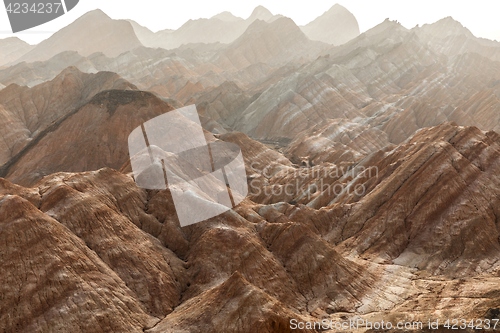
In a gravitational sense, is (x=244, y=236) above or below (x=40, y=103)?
below

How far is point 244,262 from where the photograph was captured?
4603 cm

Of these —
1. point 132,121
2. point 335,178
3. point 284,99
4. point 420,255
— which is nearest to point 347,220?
point 420,255

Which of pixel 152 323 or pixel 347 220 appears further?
pixel 347 220

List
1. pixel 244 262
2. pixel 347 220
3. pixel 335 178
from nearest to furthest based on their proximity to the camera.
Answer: pixel 244 262 < pixel 347 220 < pixel 335 178

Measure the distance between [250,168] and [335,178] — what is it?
20.3 m

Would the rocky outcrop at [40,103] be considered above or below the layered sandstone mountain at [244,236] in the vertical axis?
above

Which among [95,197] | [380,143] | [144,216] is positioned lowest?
[380,143]

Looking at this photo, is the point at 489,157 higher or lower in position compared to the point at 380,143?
higher

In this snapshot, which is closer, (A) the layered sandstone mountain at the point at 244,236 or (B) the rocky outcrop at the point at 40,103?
(A) the layered sandstone mountain at the point at 244,236

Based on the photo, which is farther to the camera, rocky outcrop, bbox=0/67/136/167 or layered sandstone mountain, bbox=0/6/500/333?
rocky outcrop, bbox=0/67/136/167

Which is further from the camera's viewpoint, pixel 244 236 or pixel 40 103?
pixel 40 103

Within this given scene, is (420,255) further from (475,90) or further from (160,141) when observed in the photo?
(475,90)

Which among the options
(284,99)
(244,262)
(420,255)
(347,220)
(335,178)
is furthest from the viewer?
(284,99)

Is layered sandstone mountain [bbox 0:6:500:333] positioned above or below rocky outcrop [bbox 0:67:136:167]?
below
